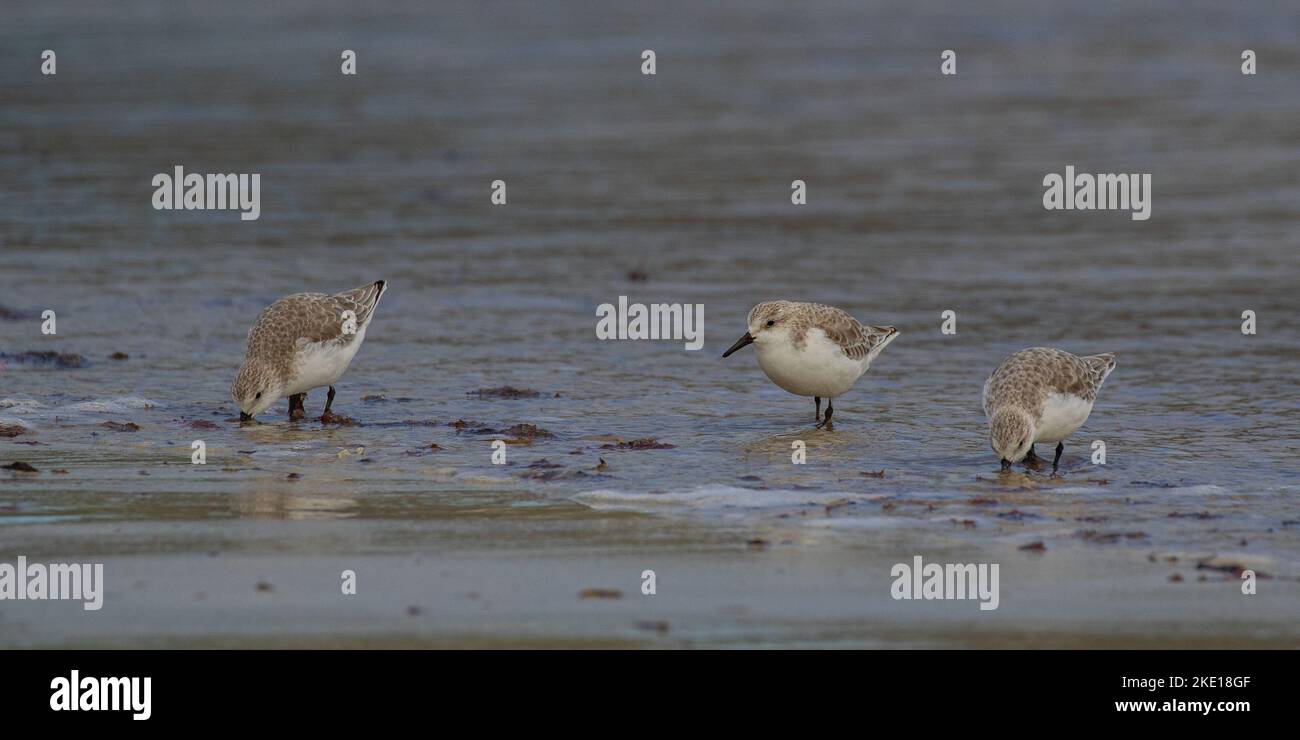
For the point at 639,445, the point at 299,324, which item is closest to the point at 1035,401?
the point at 639,445

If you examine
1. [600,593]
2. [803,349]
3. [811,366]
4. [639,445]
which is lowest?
[600,593]

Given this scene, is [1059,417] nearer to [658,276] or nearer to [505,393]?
[505,393]

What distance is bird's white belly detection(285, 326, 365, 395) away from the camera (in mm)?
11047

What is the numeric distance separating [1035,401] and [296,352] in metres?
4.49

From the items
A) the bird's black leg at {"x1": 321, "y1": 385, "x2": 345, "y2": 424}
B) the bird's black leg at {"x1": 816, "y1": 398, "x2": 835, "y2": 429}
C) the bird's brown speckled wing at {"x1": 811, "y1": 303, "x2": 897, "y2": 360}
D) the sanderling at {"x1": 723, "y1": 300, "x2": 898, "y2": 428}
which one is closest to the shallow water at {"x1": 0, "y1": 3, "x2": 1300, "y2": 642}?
the bird's black leg at {"x1": 816, "y1": 398, "x2": 835, "y2": 429}

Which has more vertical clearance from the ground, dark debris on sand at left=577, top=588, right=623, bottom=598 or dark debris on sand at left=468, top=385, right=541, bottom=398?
dark debris on sand at left=468, top=385, right=541, bottom=398

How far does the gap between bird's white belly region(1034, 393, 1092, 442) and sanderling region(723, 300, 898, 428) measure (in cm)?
160

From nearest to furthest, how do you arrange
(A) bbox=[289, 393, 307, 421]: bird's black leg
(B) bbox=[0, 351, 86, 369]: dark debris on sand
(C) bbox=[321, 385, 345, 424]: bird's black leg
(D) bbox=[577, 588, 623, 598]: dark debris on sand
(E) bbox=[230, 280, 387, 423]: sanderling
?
(D) bbox=[577, 588, 623, 598]: dark debris on sand → (E) bbox=[230, 280, 387, 423]: sanderling → (C) bbox=[321, 385, 345, 424]: bird's black leg → (A) bbox=[289, 393, 307, 421]: bird's black leg → (B) bbox=[0, 351, 86, 369]: dark debris on sand

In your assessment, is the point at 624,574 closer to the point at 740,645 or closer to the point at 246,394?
the point at 740,645

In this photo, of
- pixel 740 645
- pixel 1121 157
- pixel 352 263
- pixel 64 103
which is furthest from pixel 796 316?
pixel 64 103

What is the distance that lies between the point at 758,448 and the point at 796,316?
1.08 m

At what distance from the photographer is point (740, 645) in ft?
21.9

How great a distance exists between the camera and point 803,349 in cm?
1105

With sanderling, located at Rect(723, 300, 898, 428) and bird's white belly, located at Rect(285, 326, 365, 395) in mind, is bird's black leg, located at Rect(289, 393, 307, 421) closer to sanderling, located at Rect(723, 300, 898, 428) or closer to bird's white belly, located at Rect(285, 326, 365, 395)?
bird's white belly, located at Rect(285, 326, 365, 395)
